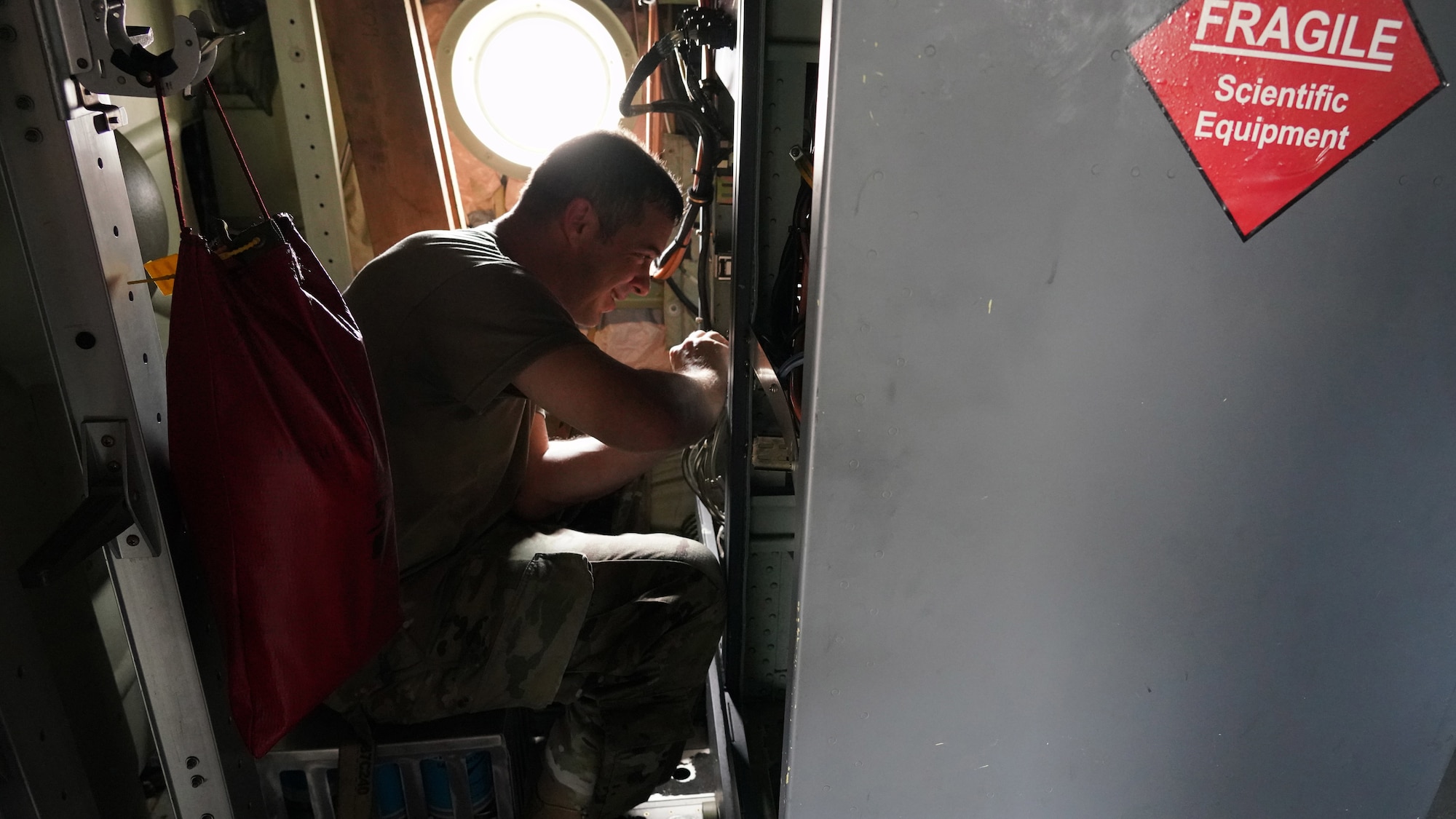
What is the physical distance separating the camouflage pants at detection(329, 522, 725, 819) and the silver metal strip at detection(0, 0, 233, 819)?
0.37 meters

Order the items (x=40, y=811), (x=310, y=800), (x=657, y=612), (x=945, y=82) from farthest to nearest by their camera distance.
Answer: (x=657, y=612) → (x=310, y=800) → (x=40, y=811) → (x=945, y=82)

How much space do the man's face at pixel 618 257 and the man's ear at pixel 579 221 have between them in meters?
0.01

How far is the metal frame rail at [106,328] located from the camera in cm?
89

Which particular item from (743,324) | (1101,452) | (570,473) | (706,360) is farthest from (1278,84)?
(570,473)

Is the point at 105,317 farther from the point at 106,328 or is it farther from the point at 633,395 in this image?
the point at 633,395

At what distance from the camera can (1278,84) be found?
2.40 ft

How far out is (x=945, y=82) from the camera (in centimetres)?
71

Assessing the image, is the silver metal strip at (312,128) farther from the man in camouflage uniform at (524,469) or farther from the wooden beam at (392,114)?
the man in camouflage uniform at (524,469)

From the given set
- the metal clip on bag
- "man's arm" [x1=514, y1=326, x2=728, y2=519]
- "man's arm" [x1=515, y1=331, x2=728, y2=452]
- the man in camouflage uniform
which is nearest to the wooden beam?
the man in camouflage uniform

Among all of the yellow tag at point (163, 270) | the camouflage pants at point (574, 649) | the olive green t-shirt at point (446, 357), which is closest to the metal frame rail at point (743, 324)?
Result: the camouflage pants at point (574, 649)

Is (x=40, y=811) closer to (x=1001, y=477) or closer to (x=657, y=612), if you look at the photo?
(x=657, y=612)

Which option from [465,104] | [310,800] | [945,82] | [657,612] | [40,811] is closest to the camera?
[945,82]

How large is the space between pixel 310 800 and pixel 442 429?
748 millimetres

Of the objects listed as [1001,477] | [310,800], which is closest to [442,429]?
[310,800]
